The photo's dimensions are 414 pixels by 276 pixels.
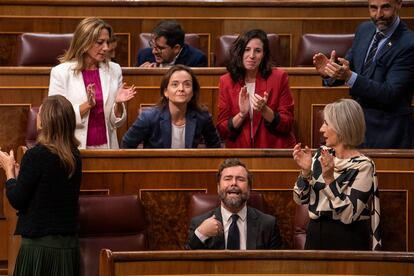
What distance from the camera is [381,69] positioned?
2.69 m

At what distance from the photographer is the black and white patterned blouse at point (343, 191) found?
221cm

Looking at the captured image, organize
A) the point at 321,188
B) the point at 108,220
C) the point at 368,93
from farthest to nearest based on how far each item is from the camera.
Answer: the point at 368,93 < the point at 108,220 < the point at 321,188

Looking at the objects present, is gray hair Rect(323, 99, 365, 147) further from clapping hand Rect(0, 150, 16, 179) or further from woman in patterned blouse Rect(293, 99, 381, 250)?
clapping hand Rect(0, 150, 16, 179)

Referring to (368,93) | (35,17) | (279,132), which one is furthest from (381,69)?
(35,17)

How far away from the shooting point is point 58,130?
90.0 inches

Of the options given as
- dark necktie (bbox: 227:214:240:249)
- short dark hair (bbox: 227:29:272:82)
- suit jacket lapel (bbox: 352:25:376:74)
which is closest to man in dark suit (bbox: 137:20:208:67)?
short dark hair (bbox: 227:29:272:82)

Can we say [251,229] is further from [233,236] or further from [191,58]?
[191,58]

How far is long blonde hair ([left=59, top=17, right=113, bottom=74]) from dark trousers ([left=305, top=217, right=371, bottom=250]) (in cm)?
80

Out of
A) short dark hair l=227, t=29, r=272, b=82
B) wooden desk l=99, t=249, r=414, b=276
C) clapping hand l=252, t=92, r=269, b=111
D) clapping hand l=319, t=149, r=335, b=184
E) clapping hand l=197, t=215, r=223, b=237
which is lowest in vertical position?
wooden desk l=99, t=249, r=414, b=276

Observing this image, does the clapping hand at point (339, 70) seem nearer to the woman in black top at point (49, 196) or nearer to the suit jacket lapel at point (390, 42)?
the suit jacket lapel at point (390, 42)

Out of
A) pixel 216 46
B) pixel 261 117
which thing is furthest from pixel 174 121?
pixel 216 46

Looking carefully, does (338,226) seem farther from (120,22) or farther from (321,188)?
(120,22)

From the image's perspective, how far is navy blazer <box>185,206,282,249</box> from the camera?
7.57 ft

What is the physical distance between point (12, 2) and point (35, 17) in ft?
0.28
